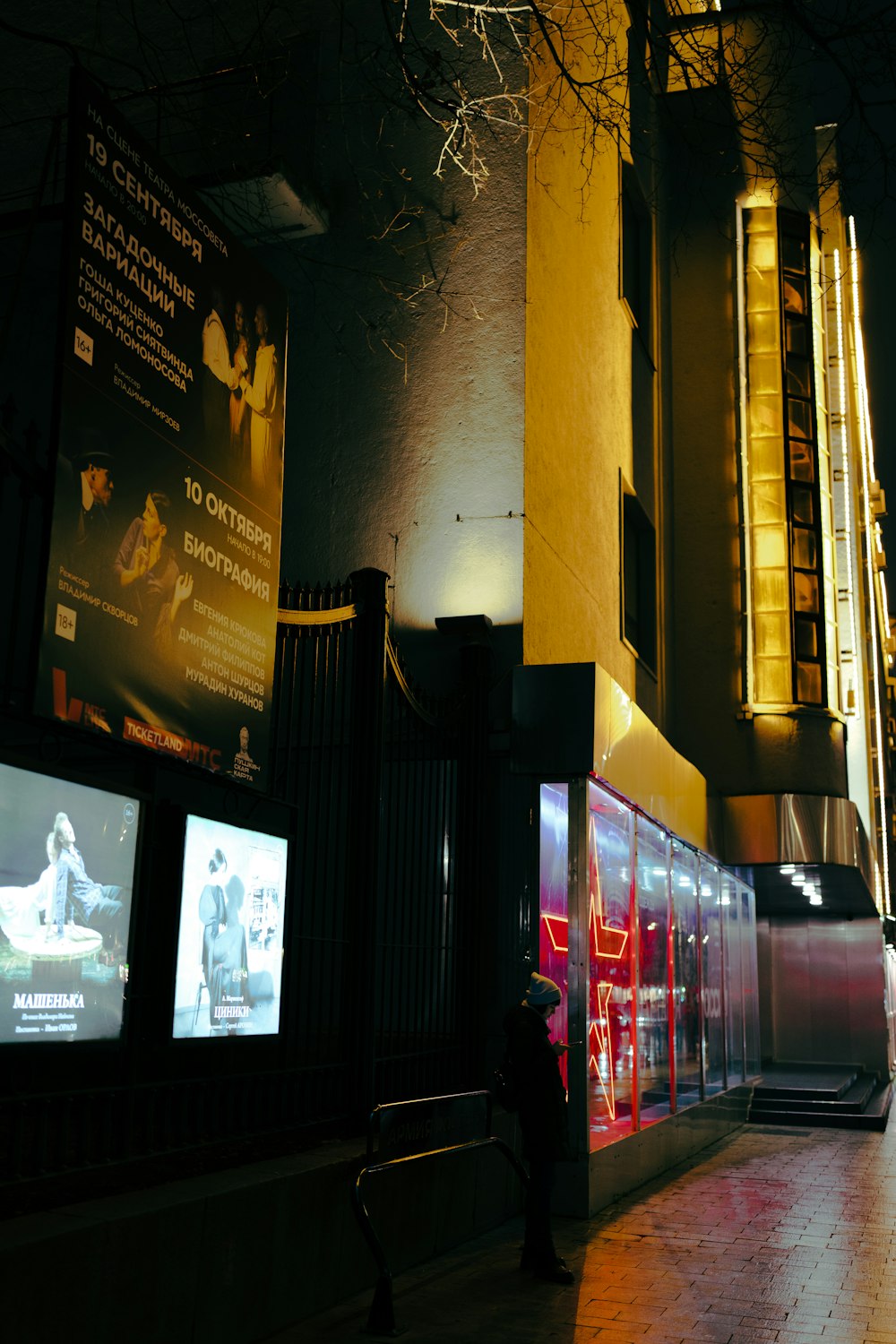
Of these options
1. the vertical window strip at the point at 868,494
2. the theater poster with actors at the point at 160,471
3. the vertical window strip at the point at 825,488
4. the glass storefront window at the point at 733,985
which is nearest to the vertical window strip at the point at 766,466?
the vertical window strip at the point at 825,488

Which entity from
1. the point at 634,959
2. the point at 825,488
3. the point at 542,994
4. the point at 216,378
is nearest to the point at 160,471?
the point at 216,378

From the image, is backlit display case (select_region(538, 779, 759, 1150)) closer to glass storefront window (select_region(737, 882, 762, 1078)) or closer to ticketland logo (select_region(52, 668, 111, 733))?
glass storefront window (select_region(737, 882, 762, 1078))

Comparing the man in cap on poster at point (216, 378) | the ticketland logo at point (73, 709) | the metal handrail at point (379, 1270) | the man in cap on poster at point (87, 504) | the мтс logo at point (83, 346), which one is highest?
the man in cap on poster at point (216, 378)

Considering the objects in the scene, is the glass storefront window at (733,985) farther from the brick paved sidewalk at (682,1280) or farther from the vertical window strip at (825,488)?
the brick paved sidewalk at (682,1280)

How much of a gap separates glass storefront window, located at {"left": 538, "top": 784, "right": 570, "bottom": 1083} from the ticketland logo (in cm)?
503

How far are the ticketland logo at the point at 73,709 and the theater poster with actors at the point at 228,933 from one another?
85 centimetres

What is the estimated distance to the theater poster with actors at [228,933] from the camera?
6359 millimetres

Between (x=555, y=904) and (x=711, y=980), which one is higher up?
(x=555, y=904)

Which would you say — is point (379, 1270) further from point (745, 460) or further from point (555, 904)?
point (745, 460)

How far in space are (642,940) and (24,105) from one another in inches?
417

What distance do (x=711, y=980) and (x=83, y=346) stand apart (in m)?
13.0

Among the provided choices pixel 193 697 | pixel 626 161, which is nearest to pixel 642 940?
pixel 193 697

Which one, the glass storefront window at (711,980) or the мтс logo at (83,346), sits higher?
the мтс logo at (83,346)

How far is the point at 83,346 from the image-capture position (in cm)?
577
